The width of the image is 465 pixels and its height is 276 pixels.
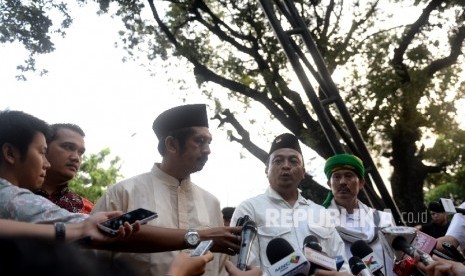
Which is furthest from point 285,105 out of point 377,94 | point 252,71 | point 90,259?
point 90,259

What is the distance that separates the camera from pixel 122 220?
1.76 m

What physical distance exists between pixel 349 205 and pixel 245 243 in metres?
1.79

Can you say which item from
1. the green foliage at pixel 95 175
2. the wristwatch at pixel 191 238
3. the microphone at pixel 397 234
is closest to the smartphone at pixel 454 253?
the microphone at pixel 397 234

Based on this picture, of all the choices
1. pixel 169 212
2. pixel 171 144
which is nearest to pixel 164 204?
pixel 169 212

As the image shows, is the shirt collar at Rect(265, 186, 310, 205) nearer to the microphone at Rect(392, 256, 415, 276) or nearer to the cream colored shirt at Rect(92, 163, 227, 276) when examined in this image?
the cream colored shirt at Rect(92, 163, 227, 276)

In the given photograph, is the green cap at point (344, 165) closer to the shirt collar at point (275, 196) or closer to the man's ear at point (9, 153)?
the shirt collar at point (275, 196)

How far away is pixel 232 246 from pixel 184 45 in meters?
8.68

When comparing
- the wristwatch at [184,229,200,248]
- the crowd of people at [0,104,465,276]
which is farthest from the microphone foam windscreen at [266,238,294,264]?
the wristwatch at [184,229,200,248]

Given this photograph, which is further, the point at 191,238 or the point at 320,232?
the point at 320,232

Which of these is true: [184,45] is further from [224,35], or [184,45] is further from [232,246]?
[232,246]

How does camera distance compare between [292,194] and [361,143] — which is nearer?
[292,194]

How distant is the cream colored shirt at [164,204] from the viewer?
7.95 feet

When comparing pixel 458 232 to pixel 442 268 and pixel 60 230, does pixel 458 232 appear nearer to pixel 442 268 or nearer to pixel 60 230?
pixel 442 268

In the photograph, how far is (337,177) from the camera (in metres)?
3.73
